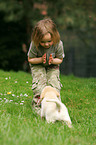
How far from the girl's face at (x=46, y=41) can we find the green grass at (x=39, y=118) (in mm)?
1153

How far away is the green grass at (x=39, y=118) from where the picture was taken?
8.17 feet

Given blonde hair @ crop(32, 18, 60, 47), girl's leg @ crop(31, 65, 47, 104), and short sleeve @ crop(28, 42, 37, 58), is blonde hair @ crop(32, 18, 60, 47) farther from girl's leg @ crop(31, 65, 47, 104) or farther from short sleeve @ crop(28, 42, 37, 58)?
girl's leg @ crop(31, 65, 47, 104)

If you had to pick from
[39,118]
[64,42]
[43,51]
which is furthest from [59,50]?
[64,42]

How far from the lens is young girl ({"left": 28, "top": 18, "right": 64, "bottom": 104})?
385 centimetres

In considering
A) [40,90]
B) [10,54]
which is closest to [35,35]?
[40,90]

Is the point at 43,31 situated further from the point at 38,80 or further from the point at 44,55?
the point at 38,80

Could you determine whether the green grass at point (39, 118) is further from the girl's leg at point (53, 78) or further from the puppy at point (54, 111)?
the girl's leg at point (53, 78)

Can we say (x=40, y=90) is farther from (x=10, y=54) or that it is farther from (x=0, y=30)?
(x=0, y=30)

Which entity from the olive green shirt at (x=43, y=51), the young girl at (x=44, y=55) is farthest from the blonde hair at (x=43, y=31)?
the olive green shirt at (x=43, y=51)

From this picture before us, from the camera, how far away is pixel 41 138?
2.53 meters

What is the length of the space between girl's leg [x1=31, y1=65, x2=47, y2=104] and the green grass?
0.30m

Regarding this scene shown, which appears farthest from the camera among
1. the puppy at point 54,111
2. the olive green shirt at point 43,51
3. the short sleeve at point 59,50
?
the short sleeve at point 59,50

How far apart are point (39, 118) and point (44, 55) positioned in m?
1.02

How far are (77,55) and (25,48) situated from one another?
2.80 metres
